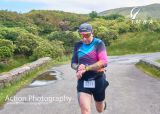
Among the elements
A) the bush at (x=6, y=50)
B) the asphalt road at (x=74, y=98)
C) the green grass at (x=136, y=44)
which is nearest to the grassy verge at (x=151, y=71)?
the asphalt road at (x=74, y=98)

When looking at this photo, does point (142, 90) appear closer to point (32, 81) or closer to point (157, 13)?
point (32, 81)

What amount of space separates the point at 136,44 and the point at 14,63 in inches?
640

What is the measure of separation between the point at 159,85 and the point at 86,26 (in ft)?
28.7

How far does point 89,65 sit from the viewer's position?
337 inches

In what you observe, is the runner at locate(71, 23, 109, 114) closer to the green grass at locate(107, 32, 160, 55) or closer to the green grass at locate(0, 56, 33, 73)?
the green grass at locate(0, 56, 33, 73)

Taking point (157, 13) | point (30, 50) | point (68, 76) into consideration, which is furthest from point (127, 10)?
point (68, 76)

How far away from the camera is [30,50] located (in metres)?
45.0

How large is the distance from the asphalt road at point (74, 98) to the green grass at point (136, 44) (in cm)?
3169

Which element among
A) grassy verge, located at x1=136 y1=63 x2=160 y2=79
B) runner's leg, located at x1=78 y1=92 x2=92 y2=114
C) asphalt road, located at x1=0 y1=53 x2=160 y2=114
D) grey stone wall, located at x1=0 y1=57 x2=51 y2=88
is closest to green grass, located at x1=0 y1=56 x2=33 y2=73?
grassy verge, located at x1=136 y1=63 x2=160 y2=79

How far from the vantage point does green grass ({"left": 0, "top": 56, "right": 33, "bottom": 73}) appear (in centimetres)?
4050

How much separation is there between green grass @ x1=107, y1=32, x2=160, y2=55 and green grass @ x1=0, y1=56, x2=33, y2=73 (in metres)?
9.59

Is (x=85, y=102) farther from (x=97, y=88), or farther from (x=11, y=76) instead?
(x=11, y=76)

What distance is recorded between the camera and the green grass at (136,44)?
50.3m

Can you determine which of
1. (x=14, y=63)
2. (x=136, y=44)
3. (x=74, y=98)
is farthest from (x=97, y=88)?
(x=136, y=44)
